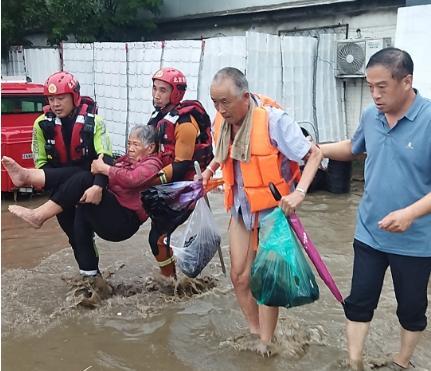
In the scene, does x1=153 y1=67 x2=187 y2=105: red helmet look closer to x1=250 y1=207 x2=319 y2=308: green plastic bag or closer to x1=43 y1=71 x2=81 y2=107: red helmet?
x1=43 y1=71 x2=81 y2=107: red helmet

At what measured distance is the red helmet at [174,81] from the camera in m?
4.59

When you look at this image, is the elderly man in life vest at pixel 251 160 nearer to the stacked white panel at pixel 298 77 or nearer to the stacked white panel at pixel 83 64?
the stacked white panel at pixel 298 77

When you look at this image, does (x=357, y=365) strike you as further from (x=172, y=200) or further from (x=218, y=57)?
(x=218, y=57)

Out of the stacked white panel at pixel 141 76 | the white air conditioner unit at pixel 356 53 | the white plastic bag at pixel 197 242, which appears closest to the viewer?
the white plastic bag at pixel 197 242

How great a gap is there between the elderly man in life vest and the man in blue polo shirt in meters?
0.38

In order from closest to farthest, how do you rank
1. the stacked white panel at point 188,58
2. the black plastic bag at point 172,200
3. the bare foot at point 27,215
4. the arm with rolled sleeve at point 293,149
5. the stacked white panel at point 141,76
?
1. the arm with rolled sleeve at point 293,149
2. the bare foot at point 27,215
3. the black plastic bag at point 172,200
4. the stacked white panel at point 188,58
5. the stacked white panel at point 141,76

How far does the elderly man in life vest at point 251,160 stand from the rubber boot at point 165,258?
1106 mm

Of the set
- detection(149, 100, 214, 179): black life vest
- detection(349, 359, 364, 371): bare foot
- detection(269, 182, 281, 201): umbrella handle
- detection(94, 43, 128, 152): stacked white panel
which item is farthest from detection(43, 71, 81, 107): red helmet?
detection(94, 43, 128, 152): stacked white panel

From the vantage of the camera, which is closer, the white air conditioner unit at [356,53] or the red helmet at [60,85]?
the red helmet at [60,85]

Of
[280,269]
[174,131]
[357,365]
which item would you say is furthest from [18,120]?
[357,365]

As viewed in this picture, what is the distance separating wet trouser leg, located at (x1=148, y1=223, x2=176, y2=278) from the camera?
4.70 meters

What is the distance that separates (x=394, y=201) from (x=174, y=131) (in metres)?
2.02

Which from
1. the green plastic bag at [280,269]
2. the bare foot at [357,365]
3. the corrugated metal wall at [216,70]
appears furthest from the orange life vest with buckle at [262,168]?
the corrugated metal wall at [216,70]

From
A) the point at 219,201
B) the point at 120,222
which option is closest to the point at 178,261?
the point at 120,222
